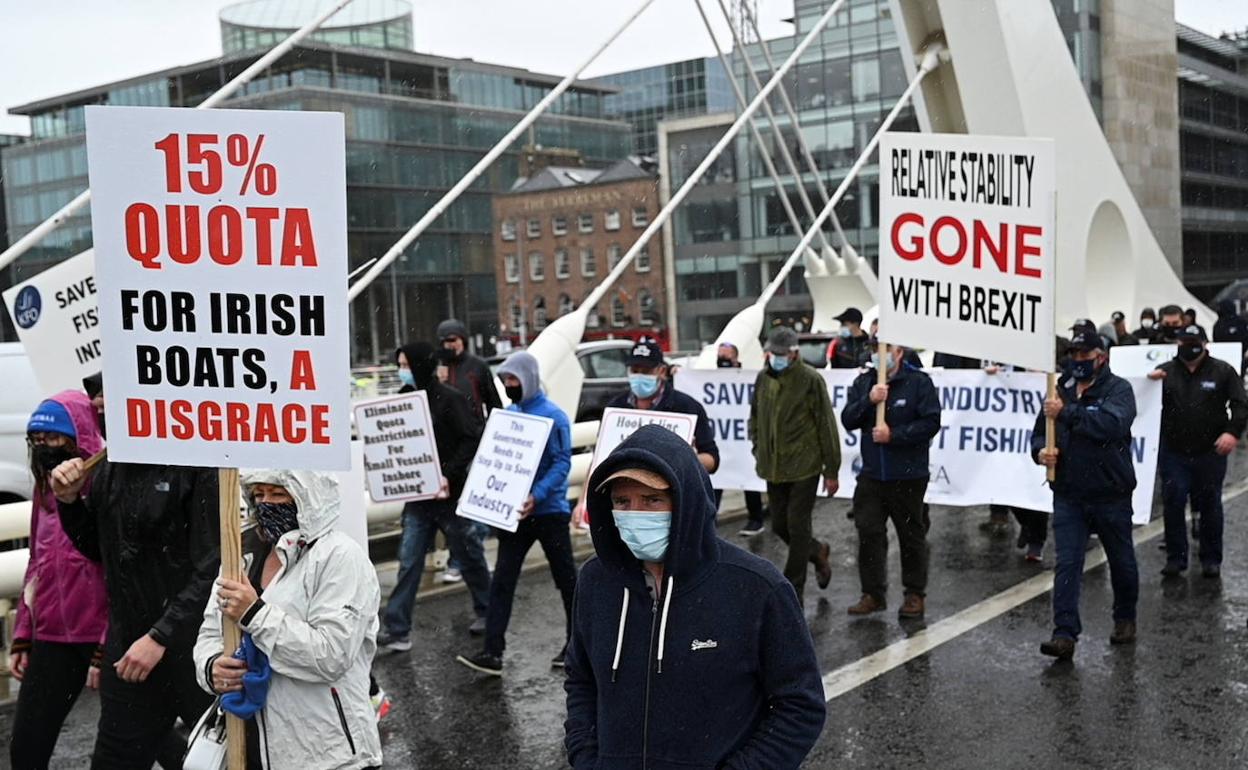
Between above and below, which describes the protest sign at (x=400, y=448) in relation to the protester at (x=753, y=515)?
above

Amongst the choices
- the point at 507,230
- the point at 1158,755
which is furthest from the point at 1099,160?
the point at 507,230

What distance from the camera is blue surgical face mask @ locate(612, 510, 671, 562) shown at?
3254mm

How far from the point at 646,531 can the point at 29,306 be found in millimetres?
6600

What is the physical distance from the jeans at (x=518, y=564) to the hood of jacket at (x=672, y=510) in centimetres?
451

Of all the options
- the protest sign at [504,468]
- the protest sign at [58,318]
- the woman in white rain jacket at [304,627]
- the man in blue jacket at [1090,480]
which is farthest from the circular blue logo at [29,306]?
the man in blue jacket at [1090,480]

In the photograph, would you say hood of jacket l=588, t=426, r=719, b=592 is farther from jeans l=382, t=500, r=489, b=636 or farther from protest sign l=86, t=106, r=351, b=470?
jeans l=382, t=500, r=489, b=636

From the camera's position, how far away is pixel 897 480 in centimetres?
900

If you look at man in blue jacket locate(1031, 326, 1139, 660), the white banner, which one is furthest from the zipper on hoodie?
the white banner

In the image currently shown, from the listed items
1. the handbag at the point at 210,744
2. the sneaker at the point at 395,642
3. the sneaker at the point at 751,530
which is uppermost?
the handbag at the point at 210,744

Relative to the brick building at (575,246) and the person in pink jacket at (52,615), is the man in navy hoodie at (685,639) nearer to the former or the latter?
the person in pink jacket at (52,615)

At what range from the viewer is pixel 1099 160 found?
20984 mm

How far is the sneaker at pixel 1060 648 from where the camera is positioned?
25.1 feet

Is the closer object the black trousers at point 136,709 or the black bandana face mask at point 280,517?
the black bandana face mask at point 280,517

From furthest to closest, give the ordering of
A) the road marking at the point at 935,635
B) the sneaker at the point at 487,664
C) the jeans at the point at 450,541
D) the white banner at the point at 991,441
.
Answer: the white banner at the point at 991,441 → the jeans at the point at 450,541 → the sneaker at the point at 487,664 → the road marking at the point at 935,635
